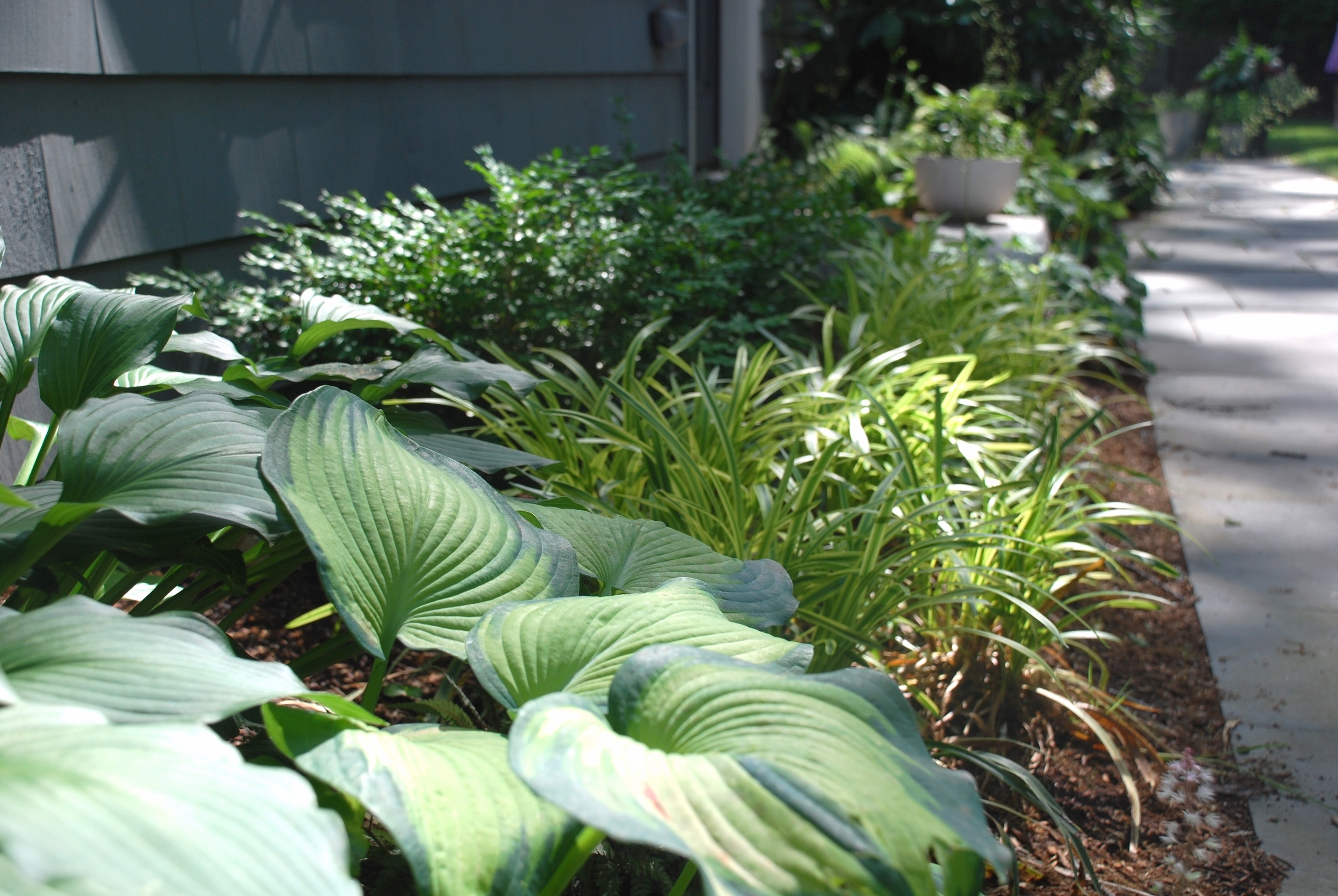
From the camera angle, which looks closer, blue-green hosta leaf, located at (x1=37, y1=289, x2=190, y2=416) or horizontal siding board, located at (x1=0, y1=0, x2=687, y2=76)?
blue-green hosta leaf, located at (x1=37, y1=289, x2=190, y2=416)

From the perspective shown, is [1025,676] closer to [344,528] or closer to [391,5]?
[344,528]

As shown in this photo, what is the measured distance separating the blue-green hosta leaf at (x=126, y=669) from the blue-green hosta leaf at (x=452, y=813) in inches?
2.8

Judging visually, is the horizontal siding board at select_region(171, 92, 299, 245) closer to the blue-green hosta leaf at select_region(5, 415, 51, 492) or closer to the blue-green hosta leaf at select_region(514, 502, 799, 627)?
the blue-green hosta leaf at select_region(5, 415, 51, 492)

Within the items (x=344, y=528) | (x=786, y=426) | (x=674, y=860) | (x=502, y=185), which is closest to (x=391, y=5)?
(x=502, y=185)

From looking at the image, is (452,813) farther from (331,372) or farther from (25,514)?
(331,372)

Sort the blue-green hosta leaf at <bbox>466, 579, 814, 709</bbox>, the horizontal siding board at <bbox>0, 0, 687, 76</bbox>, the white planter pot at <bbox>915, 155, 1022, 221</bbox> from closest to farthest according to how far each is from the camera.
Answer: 1. the blue-green hosta leaf at <bbox>466, 579, 814, 709</bbox>
2. the horizontal siding board at <bbox>0, 0, 687, 76</bbox>
3. the white planter pot at <bbox>915, 155, 1022, 221</bbox>

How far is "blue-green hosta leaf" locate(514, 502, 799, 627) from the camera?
1.03 metres

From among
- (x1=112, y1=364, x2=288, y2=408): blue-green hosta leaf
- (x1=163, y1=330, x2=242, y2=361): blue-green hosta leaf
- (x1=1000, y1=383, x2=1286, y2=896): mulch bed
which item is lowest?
(x1=1000, y1=383, x2=1286, y2=896): mulch bed

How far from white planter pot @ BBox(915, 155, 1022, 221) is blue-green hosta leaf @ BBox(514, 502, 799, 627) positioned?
149 inches

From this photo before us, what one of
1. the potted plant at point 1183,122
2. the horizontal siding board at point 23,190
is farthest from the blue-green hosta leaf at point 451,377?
the potted plant at point 1183,122

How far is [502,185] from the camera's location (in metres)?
2.26

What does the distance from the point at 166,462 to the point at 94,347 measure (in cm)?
35

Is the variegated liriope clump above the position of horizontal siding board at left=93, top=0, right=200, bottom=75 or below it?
below

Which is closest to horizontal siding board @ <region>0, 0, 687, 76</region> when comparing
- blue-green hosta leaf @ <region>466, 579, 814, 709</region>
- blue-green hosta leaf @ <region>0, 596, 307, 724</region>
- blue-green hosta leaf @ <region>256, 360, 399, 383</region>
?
blue-green hosta leaf @ <region>256, 360, 399, 383</region>
